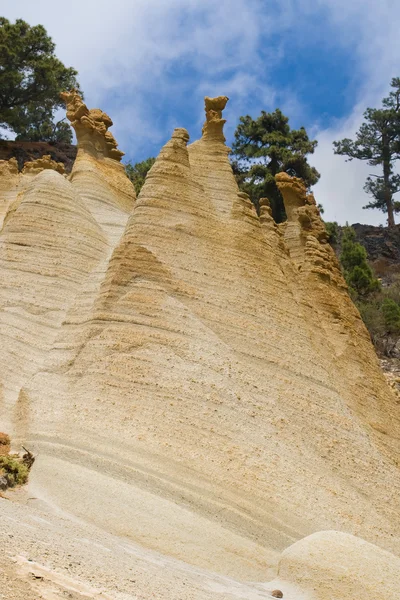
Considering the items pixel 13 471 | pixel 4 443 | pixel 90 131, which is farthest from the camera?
pixel 90 131

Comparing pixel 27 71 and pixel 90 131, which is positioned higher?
pixel 27 71

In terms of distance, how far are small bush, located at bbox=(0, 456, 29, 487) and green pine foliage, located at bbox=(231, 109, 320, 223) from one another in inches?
1055

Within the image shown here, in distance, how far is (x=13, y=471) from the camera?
945 cm

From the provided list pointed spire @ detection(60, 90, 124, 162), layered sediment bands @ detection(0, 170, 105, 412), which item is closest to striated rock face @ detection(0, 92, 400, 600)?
layered sediment bands @ detection(0, 170, 105, 412)

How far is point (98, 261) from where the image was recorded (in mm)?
14898

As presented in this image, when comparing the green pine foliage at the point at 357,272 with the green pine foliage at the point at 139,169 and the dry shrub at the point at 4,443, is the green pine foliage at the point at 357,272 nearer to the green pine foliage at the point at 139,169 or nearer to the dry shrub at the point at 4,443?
the green pine foliage at the point at 139,169

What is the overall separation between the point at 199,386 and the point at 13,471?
293cm

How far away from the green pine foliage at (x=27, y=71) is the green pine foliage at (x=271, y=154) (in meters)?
14.8

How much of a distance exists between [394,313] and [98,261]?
60.3 feet

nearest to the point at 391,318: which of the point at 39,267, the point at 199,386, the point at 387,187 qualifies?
the point at 39,267

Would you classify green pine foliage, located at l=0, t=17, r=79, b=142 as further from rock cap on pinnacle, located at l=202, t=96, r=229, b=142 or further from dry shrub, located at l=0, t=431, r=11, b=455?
dry shrub, located at l=0, t=431, r=11, b=455

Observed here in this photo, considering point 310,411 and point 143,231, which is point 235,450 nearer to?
point 310,411

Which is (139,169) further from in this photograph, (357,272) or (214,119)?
(214,119)

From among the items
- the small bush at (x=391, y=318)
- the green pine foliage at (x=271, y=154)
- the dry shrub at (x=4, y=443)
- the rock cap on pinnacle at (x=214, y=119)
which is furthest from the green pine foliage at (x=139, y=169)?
the dry shrub at (x=4, y=443)
